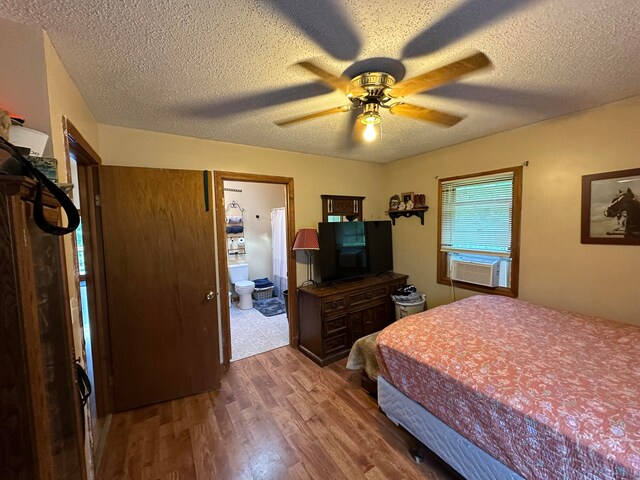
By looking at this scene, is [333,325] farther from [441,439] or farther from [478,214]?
[478,214]

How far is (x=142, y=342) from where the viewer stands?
2.19 m

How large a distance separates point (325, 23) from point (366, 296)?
2.63 m

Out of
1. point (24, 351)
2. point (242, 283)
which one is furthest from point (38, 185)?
point (242, 283)

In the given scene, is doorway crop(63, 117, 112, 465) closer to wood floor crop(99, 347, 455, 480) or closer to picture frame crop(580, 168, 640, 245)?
Result: wood floor crop(99, 347, 455, 480)

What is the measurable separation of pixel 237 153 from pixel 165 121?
2.44ft

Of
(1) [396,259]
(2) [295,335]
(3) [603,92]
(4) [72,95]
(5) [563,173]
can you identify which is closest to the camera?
(4) [72,95]

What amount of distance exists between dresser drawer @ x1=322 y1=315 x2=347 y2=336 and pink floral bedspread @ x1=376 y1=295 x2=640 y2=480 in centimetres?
103

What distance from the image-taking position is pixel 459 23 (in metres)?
1.14

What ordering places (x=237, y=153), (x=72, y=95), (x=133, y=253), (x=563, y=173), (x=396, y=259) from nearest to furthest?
(x=72, y=95) < (x=133, y=253) < (x=563, y=173) < (x=237, y=153) < (x=396, y=259)

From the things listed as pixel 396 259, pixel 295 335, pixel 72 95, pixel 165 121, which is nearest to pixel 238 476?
pixel 295 335

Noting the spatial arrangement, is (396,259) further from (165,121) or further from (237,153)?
(165,121)

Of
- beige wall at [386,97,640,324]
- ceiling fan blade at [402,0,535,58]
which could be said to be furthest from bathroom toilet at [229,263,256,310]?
ceiling fan blade at [402,0,535,58]

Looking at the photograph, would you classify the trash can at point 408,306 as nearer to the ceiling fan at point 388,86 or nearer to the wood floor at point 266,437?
the wood floor at point 266,437

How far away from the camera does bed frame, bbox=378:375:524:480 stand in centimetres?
127
